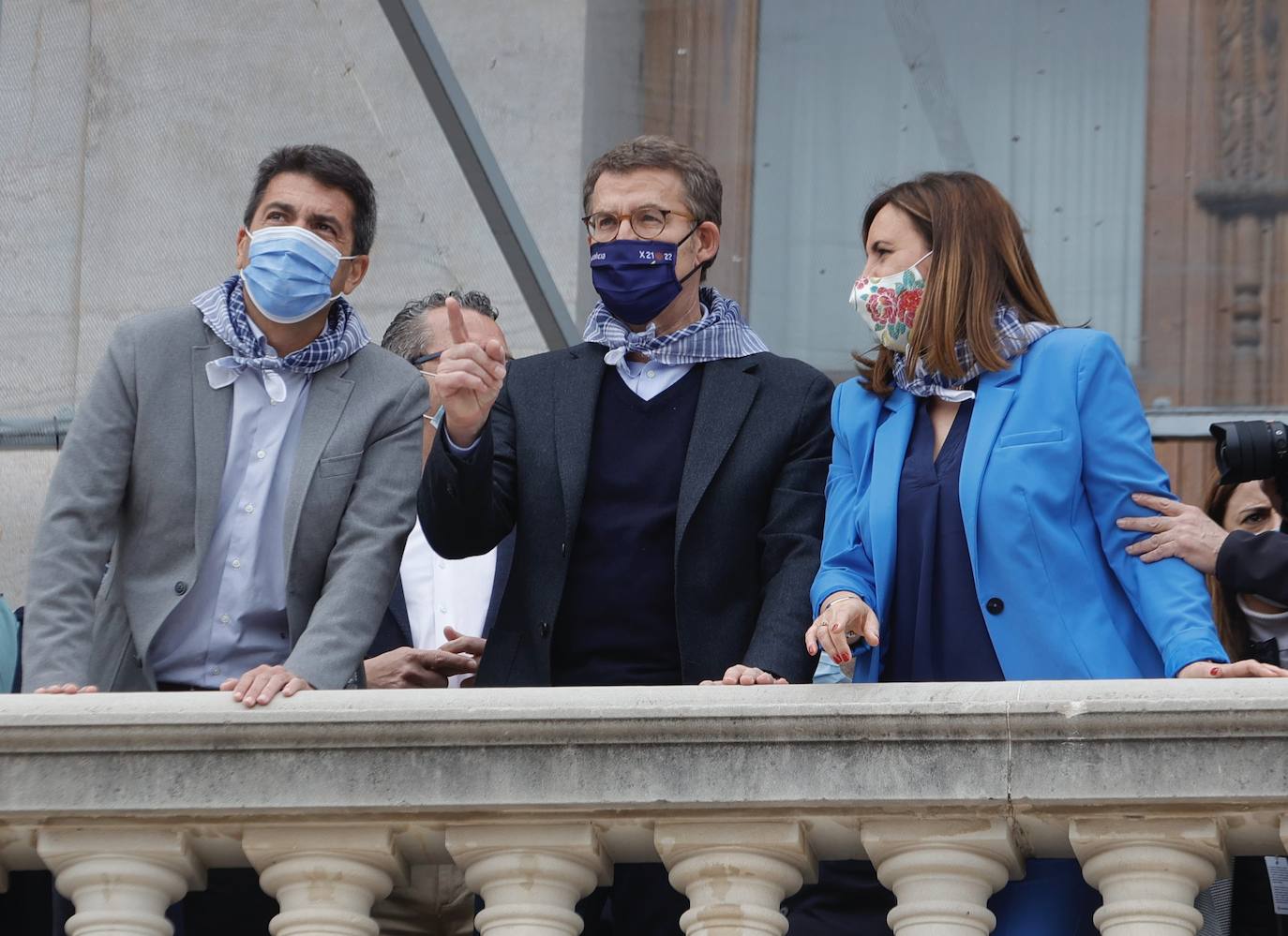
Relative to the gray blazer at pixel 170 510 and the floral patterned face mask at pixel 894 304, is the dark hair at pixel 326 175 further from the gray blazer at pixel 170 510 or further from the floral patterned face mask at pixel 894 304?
the floral patterned face mask at pixel 894 304

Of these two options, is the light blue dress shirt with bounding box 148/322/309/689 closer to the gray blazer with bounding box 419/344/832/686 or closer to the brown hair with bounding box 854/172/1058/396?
the gray blazer with bounding box 419/344/832/686

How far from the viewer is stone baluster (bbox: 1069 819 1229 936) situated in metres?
3.17

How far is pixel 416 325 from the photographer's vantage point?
5.49m

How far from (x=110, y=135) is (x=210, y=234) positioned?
435 millimetres

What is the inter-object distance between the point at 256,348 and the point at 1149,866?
1.92m

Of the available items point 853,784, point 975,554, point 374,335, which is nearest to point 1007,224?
point 975,554

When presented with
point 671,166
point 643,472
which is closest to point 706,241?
point 671,166

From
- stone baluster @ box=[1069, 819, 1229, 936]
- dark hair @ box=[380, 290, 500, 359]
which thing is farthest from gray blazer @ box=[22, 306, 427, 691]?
stone baluster @ box=[1069, 819, 1229, 936]

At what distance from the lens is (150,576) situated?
13.4ft

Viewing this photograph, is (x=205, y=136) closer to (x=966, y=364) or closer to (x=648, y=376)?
(x=648, y=376)

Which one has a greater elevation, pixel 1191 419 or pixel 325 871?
pixel 1191 419

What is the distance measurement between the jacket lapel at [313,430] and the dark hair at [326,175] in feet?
1.25

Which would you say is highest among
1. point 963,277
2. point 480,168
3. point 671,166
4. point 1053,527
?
point 480,168

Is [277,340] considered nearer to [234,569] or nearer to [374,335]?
[234,569]
